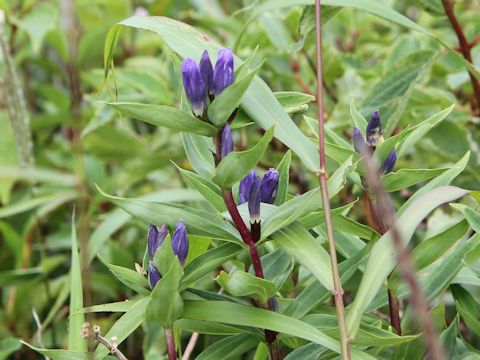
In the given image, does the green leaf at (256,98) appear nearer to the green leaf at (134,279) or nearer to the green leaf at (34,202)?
the green leaf at (134,279)

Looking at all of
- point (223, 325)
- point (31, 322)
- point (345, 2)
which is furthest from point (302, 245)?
point (31, 322)

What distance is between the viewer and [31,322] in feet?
5.04

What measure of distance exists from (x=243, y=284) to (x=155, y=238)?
84 millimetres

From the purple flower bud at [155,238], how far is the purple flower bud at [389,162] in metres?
0.20

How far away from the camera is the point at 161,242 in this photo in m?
0.67

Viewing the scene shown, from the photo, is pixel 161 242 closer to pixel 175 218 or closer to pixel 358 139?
pixel 175 218

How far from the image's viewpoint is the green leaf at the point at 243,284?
646 millimetres

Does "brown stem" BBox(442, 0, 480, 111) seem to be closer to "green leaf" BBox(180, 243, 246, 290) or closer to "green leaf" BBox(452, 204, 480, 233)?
"green leaf" BBox(452, 204, 480, 233)

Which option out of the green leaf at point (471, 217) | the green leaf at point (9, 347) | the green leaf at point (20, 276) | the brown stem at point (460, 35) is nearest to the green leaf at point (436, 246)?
the green leaf at point (471, 217)

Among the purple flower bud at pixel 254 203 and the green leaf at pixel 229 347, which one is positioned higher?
the purple flower bud at pixel 254 203

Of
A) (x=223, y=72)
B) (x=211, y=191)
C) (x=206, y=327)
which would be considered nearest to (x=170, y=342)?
(x=206, y=327)

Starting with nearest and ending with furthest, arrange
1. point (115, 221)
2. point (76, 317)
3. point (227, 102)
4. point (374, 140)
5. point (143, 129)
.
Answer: point (227, 102)
point (374, 140)
point (76, 317)
point (115, 221)
point (143, 129)

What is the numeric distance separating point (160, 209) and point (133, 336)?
0.83 meters

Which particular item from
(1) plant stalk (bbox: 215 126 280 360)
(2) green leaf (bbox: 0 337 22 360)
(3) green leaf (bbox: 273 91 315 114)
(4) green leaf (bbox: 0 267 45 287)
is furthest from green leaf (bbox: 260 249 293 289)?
(4) green leaf (bbox: 0 267 45 287)
